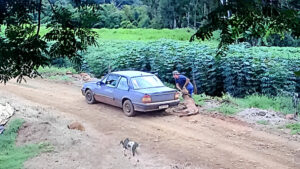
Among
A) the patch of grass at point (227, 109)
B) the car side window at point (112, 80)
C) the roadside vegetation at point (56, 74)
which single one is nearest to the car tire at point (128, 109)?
the car side window at point (112, 80)

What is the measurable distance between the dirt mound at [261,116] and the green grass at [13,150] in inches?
261

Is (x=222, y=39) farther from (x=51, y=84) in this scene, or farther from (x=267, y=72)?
(x=51, y=84)

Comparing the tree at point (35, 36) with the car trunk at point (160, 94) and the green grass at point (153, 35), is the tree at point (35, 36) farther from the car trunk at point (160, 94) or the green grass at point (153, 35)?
the green grass at point (153, 35)

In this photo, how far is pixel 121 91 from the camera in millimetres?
12828

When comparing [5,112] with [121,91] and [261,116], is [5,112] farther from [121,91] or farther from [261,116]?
[261,116]

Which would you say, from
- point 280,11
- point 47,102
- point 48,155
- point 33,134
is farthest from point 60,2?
point 47,102

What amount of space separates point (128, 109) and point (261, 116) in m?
4.66

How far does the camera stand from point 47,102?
14930mm

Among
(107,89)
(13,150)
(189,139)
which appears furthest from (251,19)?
(107,89)

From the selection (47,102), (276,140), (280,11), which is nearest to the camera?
(280,11)

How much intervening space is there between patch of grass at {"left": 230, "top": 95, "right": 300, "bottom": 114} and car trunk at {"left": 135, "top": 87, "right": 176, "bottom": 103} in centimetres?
267

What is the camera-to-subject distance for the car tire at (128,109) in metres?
12.4

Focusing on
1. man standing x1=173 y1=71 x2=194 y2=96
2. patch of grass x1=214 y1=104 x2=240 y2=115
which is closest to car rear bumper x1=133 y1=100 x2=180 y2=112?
man standing x1=173 y1=71 x2=194 y2=96

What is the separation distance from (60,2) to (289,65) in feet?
37.6
